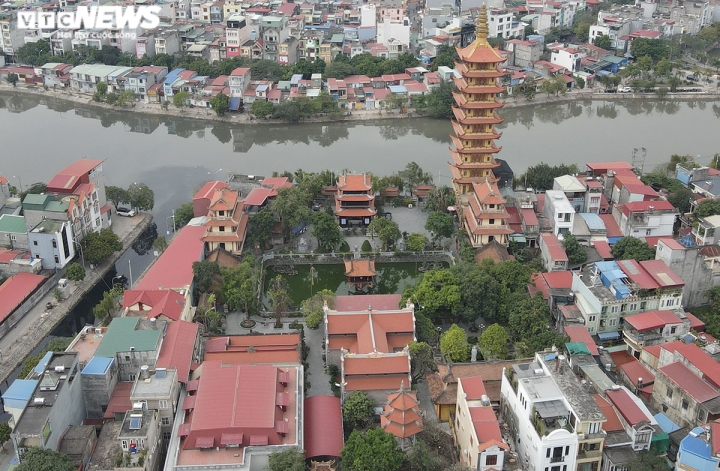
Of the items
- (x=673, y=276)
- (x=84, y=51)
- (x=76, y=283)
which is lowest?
(x=76, y=283)

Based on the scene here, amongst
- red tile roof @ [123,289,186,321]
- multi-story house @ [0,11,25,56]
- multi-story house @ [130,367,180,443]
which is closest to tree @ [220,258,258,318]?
red tile roof @ [123,289,186,321]

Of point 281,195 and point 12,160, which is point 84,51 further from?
point 281,195

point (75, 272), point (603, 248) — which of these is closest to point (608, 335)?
point (603, 248)

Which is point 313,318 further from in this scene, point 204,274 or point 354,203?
point 354,203

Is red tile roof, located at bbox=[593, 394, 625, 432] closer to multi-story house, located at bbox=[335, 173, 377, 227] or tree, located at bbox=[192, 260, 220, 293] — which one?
tree, located at bbox=[192, 260, 220, 293]

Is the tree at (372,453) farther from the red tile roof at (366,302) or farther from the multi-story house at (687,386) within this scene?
the multi-story house at (687,386)

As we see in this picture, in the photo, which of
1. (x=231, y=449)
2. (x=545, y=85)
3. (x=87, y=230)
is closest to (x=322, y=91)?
(x=545, y=85)
